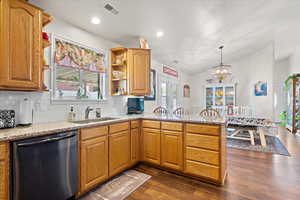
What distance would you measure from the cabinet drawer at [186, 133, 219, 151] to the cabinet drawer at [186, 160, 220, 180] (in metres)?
0.27

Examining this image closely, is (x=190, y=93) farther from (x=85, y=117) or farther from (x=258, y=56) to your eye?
(x=85, y=117)

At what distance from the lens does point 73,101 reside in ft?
8.24

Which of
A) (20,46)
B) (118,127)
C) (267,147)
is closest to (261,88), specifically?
(267,147)

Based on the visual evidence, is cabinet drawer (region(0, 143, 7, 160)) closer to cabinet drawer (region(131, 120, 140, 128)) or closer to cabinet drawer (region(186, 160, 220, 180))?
cabinet drawer (region(131, 120, 140, 128))

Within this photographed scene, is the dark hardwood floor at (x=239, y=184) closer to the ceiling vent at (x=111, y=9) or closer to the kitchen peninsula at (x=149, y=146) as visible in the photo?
the kitchen peninsula at (x=149, y=146)

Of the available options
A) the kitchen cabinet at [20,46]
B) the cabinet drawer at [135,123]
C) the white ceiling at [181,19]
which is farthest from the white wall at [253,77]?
the kitchen cabinet at [20,46]

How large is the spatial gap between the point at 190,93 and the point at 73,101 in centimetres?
640

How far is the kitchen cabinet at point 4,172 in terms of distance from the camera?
125cm

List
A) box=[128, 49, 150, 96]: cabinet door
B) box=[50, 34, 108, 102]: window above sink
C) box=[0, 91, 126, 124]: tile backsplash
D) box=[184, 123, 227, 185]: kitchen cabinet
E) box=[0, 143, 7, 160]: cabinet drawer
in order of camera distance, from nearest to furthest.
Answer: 1. box=[0, 143, 7, 160]: cabinet drawer
2. box=[0, 91, 126, 124]: tile backsplash
3. box=[184, 123, 227, 185]: kitchen cabinet
4. box=[50, 34, 108, 102]: window above sink
5. box=[128, 49, 150, 96]: cabinet door

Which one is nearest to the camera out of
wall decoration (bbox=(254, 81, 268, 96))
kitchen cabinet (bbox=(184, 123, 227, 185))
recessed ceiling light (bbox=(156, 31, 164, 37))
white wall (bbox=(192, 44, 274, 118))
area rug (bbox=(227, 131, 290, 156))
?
kitchen cabinet (bbox=(184, 123, 227, 185))

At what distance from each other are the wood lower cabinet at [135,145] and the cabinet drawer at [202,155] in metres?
0.93

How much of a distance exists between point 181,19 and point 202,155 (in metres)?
2.46

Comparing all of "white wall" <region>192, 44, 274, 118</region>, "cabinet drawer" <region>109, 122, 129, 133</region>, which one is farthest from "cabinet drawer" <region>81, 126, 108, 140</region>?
"white wall" <region>192, 44, 274, 118</region>

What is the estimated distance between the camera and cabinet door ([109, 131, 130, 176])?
2250mm
